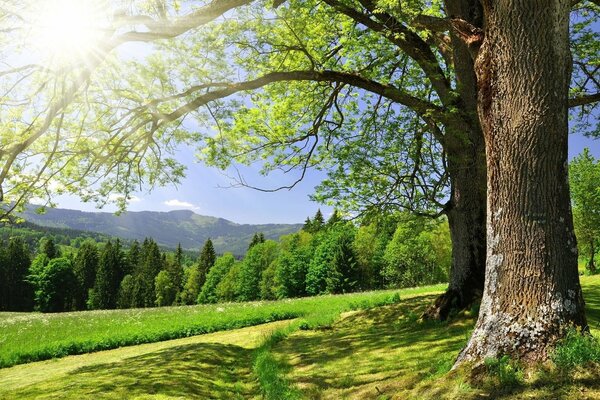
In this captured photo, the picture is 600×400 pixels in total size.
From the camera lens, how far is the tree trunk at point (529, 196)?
16.6ft

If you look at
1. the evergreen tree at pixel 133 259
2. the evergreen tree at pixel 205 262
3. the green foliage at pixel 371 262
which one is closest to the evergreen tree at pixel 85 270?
the evergreen tree at pixel 133 259

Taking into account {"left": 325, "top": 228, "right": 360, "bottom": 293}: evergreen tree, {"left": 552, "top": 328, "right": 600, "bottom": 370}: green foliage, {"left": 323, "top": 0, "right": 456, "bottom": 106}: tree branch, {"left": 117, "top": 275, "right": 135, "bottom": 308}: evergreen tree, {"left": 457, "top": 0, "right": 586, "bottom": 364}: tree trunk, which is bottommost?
{"left": 117, "top": 275, "right": 135, "bottom": 308}: evergreen tree

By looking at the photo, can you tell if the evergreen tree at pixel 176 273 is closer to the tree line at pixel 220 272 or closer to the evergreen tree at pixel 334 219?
the tree line at pixel 220 272

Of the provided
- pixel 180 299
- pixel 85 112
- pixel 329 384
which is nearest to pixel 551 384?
pixel 329 384

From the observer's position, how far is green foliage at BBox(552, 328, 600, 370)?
4512mm

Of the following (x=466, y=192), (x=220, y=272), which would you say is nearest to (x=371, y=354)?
(x=466, y=192)

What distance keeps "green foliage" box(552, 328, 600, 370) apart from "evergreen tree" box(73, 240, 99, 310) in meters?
117

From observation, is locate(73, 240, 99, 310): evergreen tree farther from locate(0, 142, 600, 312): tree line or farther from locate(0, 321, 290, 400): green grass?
locate(0, 321, 290, 400): green grass

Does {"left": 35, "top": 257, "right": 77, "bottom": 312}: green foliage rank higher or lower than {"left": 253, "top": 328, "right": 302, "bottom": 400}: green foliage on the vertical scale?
lower

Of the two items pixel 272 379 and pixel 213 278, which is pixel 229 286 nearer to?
pixel 213 278

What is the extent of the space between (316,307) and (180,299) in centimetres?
9921

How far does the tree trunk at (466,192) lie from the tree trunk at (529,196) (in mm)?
4969

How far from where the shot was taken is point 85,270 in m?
107

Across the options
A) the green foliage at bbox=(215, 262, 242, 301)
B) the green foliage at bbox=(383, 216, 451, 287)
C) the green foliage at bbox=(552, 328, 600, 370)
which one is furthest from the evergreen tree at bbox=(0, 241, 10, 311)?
the green foliage at bbox=(552, 328, 600, 370)
